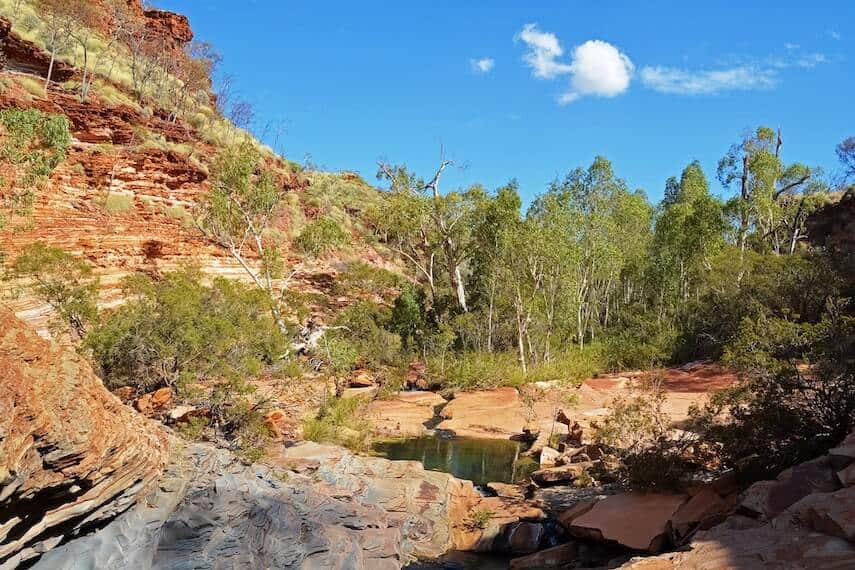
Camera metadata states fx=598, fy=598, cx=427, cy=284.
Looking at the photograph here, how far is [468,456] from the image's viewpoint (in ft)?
53.7

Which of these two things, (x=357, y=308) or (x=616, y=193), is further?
(x=616, y=193)

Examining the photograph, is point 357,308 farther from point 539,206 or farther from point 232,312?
point 232,312

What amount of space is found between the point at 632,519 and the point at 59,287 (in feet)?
47.7

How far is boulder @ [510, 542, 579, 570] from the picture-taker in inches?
357

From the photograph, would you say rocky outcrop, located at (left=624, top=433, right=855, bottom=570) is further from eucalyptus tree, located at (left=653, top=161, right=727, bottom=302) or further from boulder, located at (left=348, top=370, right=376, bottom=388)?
eucalyptus tree, located at (left=653, top=161, right=727, bottom=302)

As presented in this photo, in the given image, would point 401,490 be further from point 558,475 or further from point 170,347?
point 170,347

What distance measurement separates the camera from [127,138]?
86.5 feet

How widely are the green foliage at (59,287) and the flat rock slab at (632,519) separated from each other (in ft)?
42.1

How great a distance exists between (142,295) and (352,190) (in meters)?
37.7

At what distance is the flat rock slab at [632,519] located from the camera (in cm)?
866

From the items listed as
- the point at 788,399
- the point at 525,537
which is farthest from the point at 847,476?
the point at 525,537

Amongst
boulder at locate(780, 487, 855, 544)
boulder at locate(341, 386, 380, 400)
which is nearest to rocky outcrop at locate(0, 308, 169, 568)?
boulder at locate(780, 487, 855, 544)

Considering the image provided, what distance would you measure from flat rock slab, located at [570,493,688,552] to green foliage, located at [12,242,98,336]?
1282 centimetres

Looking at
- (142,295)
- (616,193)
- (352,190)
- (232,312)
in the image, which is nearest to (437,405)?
(232,312)
